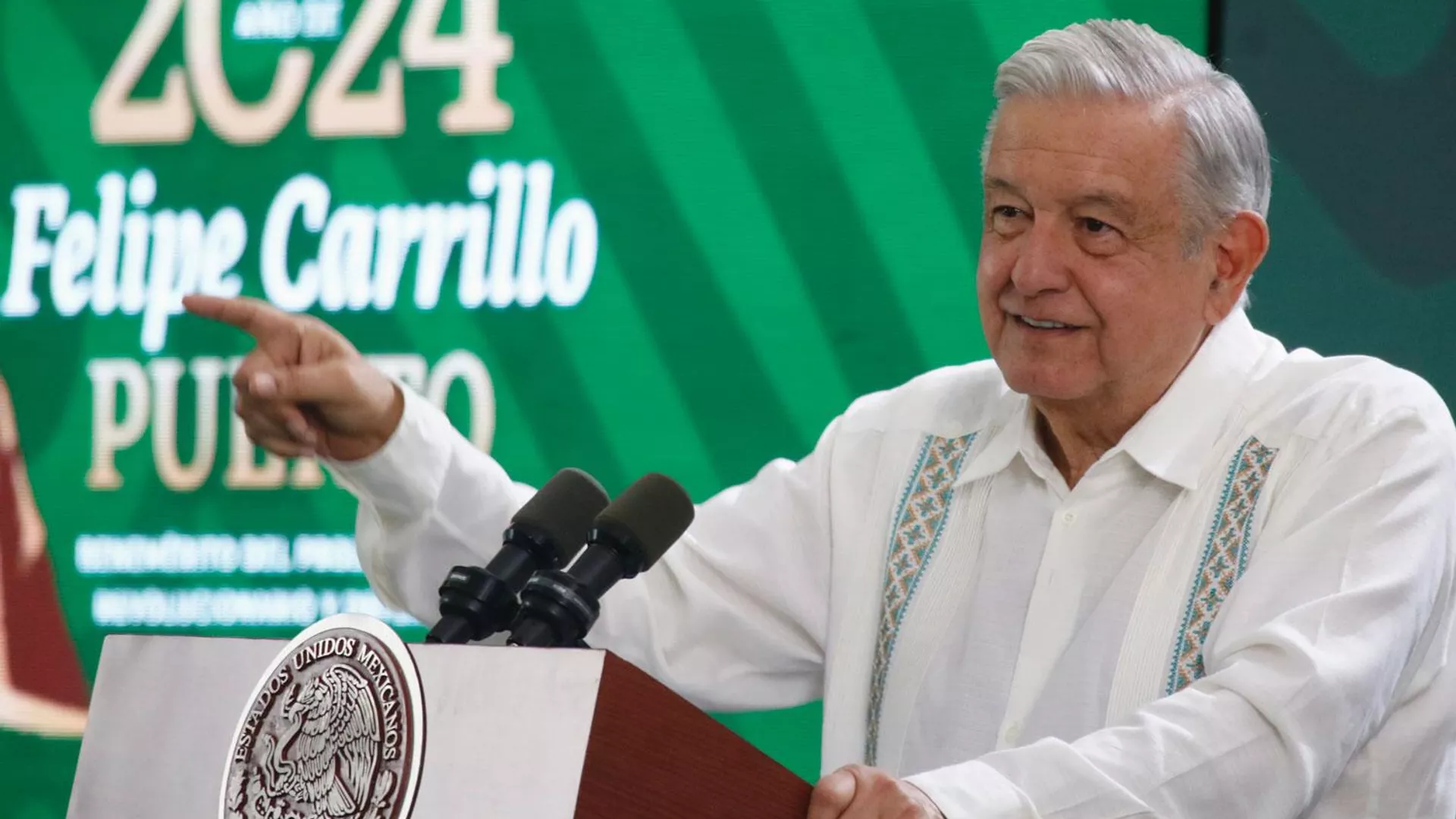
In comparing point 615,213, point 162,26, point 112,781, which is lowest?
point 112,781

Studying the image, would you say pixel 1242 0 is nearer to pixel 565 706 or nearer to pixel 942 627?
pixel 942 627

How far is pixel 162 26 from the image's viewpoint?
3051 millimetres

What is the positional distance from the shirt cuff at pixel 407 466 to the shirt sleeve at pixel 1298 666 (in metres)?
0.66

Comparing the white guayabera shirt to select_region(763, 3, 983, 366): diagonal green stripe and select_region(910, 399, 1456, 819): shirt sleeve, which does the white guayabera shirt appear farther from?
select_region(763, 3, 983, 366): diagonal green stripe

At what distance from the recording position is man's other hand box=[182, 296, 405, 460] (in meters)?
1.48

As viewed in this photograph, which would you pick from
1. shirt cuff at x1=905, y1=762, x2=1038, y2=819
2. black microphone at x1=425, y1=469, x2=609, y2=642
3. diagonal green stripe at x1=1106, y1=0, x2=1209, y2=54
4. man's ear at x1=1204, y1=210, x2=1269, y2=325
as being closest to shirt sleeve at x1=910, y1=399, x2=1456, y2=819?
shirt cuff at x1=905, y1=762, x2=1038, y2=819

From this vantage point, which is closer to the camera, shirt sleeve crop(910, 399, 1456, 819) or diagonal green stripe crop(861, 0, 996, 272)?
shirt sleeve crop(910, 399, 1456, 819)

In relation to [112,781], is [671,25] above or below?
above

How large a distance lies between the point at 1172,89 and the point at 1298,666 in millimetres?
622

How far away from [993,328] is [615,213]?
3.91ft

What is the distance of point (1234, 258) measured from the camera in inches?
71.7

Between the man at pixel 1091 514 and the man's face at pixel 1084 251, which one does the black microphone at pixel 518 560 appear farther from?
the man's face at pixel 1084 251

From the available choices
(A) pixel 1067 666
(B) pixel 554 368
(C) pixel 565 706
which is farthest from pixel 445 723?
(B) pixel 554 368

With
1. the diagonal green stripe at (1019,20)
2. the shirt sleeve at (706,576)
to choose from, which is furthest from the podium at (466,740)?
the diagonal green stripe at (1019,20)
